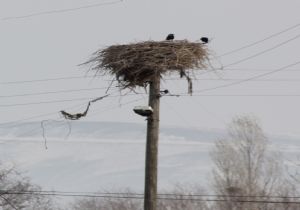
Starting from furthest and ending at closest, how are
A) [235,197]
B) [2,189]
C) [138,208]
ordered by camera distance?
1. [138,208]
2. [2,189]
3. [235,197]

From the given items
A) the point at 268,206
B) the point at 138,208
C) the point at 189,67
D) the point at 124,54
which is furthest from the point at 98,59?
the point at 138,208

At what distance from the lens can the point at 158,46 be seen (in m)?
15.8

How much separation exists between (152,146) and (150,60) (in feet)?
4.77

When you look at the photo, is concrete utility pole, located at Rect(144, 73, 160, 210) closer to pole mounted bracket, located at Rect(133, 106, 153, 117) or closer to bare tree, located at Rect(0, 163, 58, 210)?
pole mounted bracket, located at Rect(133, 106, 153, 117)

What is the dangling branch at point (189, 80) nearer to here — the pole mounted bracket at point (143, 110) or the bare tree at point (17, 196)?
the pole mounted bracket at point (143, 110)

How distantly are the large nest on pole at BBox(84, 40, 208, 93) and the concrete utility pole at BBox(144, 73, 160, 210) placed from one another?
0.74ft

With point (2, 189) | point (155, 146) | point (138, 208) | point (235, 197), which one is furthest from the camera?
point (138, 208)

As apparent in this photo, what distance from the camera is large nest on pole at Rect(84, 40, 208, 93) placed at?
1553 cm

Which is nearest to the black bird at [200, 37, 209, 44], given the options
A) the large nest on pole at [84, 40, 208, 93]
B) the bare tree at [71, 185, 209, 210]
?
the large nest on pole at [84, 40, 208, 93]

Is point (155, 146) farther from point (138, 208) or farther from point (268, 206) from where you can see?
point (138, 208)

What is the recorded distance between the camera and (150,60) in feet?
50.9

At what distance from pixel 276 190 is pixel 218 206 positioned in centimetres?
402

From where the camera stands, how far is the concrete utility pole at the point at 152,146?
1538cm

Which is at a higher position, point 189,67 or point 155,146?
point 189,67
